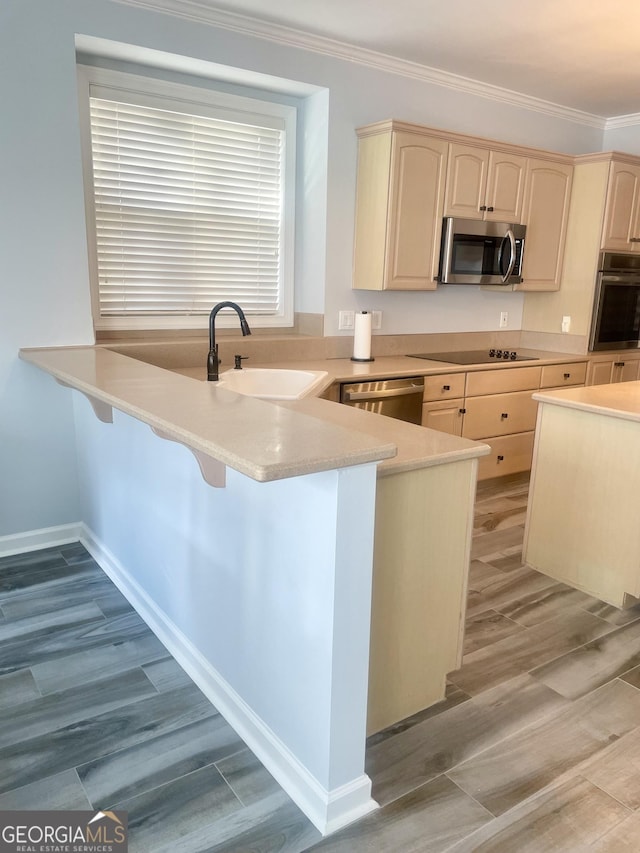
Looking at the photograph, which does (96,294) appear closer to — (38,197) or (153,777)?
(38,197)

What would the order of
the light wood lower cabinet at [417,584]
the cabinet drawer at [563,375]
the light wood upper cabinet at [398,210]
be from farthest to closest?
the cabinet drawer at [563,375] < the light wood upper cabinet at [398,210] < the light wood lower cabinet at [417,584]

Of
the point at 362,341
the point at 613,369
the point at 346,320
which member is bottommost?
the point at 613,369

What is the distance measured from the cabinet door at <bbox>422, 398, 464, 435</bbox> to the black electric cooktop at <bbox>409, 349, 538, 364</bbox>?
1.03 ft

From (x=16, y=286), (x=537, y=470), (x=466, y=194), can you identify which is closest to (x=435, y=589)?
(x=537, y=470)

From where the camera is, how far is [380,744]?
182cm

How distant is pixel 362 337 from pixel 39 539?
2.05 metres

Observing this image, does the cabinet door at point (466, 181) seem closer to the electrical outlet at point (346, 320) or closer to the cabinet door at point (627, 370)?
the electrical outlet at point (346, 320)

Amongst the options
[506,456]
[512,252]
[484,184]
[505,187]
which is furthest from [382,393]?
[505,187]

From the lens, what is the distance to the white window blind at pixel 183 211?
124 inches

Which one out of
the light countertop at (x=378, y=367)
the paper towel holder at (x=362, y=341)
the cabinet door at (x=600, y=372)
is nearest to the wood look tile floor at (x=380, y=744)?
the light countertop at (x=378, y=367)

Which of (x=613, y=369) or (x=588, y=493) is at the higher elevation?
(x=613, y=369)

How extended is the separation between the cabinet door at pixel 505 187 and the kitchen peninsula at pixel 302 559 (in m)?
2.32

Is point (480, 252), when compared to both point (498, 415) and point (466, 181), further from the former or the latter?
point (498, 415)

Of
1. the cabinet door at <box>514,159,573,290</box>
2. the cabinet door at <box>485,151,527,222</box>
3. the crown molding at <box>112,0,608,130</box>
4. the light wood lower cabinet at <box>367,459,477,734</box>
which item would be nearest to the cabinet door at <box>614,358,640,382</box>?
the cabinet door at <box>514,159,573,290</box>
